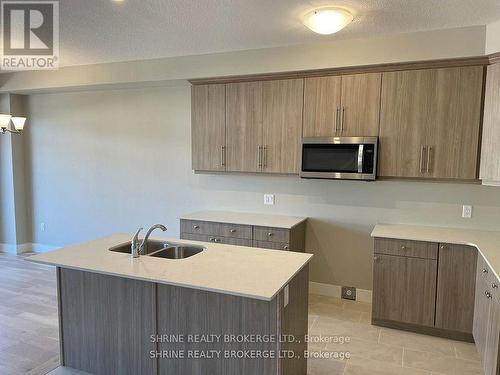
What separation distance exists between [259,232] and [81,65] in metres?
3.13

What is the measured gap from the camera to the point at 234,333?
211 cm

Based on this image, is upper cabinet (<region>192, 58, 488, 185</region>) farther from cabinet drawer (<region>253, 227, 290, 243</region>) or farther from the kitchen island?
the kitchen island

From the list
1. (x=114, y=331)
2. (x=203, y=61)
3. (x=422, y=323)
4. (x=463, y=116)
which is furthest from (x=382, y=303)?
(x=203, y=61)

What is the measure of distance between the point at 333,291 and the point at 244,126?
2074 mm

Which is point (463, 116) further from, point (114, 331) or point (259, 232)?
point (114, 331)

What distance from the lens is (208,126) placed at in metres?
4.19

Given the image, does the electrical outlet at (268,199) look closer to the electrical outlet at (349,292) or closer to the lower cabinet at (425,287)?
the electrical outlet at (349,292)

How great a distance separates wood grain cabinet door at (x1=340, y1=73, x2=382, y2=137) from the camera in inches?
136

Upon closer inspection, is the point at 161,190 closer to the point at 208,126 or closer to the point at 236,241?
the point at 208,126

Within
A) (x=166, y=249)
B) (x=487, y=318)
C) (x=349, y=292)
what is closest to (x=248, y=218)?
(x=349, y=292)

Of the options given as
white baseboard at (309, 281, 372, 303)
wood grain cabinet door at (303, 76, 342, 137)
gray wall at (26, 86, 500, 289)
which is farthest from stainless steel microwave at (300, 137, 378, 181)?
white baseboard at (309, 281, 372, 303)

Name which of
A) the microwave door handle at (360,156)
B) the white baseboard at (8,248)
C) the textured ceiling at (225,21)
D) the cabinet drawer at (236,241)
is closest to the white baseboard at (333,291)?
the cabinet drawer at (236,241)

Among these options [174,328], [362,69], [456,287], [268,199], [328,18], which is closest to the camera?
[174,328]

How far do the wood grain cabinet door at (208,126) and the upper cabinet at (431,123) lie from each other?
170cm
